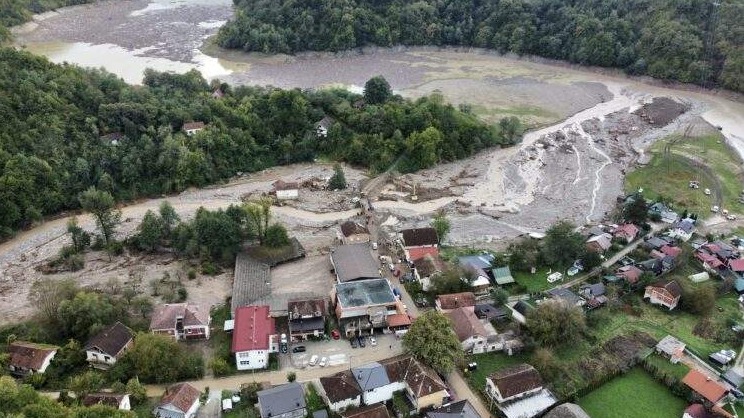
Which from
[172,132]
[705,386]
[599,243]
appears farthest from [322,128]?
[705,386]

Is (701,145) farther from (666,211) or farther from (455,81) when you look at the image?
(455,81)

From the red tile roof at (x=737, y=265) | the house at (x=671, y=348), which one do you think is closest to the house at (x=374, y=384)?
the house at (x=671, y=348)

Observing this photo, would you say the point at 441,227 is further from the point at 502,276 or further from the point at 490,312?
the point at 490,312

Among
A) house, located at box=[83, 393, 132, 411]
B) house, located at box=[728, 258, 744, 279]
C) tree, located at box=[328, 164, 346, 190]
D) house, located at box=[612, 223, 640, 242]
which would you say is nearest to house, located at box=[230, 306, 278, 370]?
house, located at box=[83, 393, 132, 411]

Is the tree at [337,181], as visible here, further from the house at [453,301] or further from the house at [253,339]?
the house at [253,339]

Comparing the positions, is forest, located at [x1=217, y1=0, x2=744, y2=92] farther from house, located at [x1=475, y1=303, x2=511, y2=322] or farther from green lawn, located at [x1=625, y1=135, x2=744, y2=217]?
house, located at [x1=475, y1=303, x2=511, y2=322]
